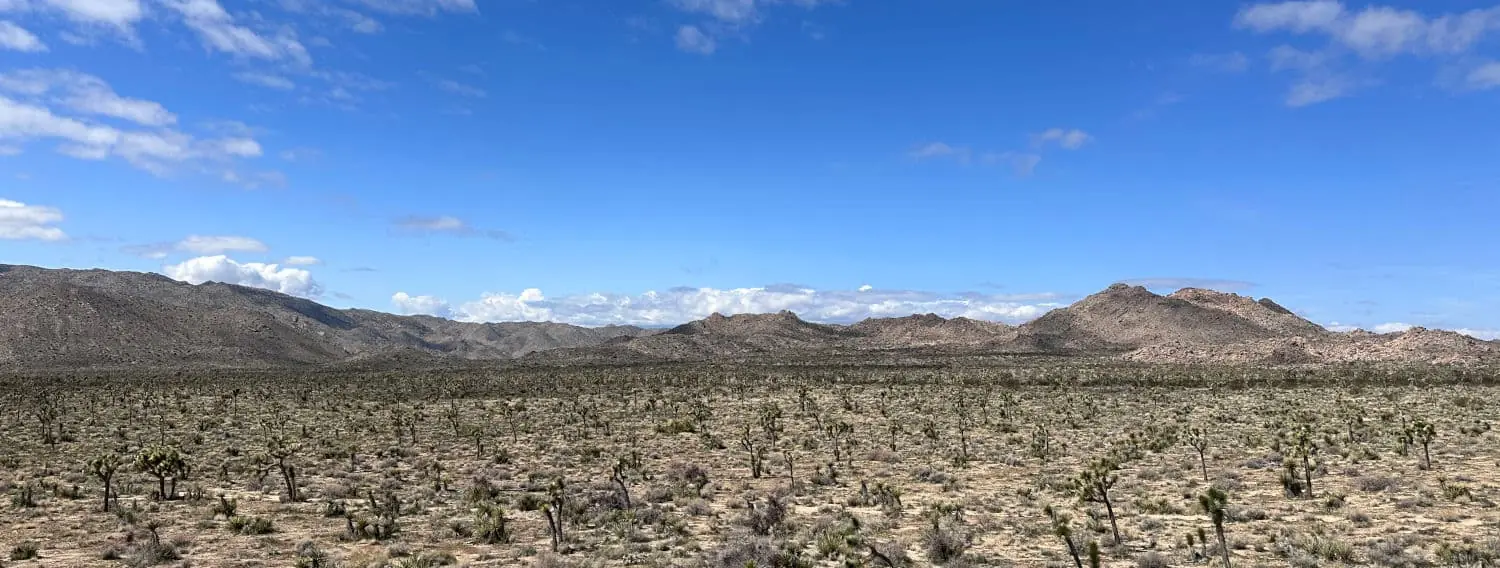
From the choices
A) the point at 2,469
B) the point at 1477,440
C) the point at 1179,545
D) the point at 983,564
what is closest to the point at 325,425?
the point at 2,469

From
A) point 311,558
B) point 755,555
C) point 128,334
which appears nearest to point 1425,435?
point 755,555

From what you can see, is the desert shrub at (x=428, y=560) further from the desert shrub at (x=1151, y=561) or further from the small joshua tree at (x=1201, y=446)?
the small joshua tree at (x=1201, y=446)

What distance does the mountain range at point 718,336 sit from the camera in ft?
317

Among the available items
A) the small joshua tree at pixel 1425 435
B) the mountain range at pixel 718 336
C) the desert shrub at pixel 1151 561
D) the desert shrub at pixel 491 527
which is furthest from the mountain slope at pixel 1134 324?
the desert shrub at pixel 491 527

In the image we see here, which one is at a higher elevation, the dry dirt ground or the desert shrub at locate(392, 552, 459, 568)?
the dry dirt ground

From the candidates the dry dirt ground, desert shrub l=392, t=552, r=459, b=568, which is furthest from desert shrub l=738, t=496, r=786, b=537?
desert shrub l=392, t=552, r=459, b=568

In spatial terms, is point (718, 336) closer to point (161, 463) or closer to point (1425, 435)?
point (1425, 435)

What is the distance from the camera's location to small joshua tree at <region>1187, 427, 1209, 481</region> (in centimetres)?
2404

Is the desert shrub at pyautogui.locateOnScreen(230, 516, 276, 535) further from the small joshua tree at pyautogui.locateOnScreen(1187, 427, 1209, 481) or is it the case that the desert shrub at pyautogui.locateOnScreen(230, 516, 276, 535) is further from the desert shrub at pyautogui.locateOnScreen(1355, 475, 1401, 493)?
the desert shrub at pyautogui.locateOnScreen(1355, 475, 1401, 493)

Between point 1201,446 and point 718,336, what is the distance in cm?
13792

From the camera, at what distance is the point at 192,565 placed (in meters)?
15.9

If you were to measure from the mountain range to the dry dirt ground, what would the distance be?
50472mm

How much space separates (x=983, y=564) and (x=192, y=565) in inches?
609

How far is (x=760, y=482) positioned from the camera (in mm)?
25547
